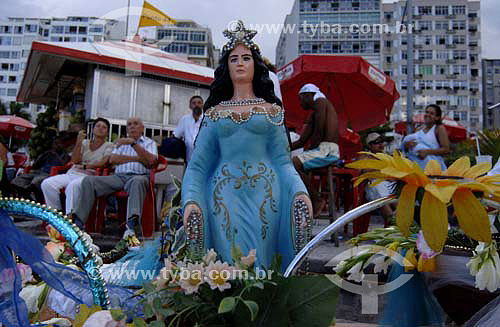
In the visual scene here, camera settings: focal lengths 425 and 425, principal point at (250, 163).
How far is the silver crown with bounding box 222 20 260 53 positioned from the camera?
2.12m

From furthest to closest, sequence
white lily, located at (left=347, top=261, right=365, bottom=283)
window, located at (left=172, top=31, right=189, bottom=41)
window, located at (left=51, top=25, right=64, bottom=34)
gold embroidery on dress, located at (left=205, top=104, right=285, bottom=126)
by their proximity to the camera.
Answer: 1. window, located at (left=51, top=25, right=64, bottom=34)
2. window, located at (left=172, top=31, right=189, bottom=41)
3. gold embroidery on dress, located at (left=205, top=104, right=285, bottom=126)
4. white lily, located at (left=347, top=261, right=365, bottom=283)

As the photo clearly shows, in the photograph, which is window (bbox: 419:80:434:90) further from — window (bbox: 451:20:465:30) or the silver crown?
the silver crown

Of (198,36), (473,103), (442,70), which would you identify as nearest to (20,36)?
(198,36)

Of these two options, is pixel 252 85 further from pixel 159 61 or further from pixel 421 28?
pixel 421 28

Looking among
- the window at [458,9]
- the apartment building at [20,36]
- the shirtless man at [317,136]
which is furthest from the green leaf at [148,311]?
the apartment building at [20,36]

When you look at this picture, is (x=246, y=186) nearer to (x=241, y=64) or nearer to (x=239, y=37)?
(x=241, y=64)

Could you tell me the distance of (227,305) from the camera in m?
0.64

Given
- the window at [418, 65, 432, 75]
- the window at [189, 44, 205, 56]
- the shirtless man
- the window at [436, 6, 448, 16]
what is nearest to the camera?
the shirtless man

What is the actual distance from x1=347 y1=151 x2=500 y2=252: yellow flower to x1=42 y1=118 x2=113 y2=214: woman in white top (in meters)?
3.95

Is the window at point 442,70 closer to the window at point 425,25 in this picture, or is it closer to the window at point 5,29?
the window at point 425,25

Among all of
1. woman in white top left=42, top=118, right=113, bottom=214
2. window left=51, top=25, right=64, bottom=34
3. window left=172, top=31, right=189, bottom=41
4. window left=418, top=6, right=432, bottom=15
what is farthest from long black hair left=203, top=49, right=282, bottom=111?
window left=51, top=25, right=64, bottom=34

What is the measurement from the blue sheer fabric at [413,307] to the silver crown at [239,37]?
1.50 meters

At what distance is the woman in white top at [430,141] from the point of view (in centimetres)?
474

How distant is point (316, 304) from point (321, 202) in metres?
4.00
